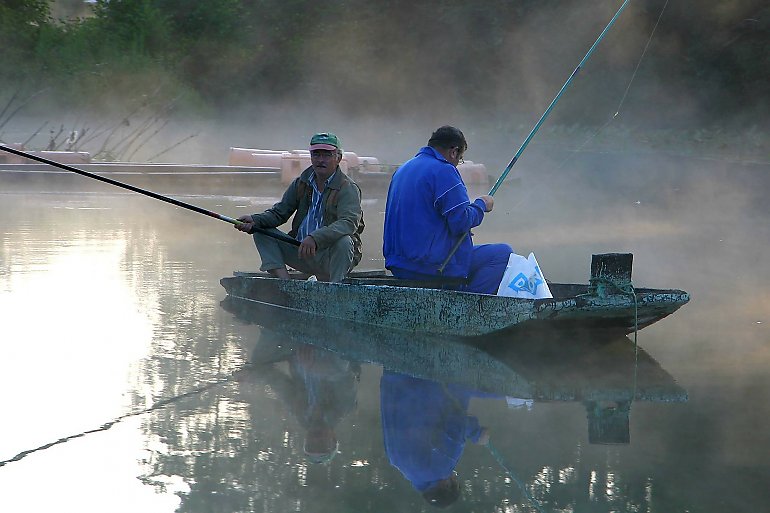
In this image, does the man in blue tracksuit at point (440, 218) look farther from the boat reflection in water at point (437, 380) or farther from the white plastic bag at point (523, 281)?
the boat reflection in water at point (437, 380)

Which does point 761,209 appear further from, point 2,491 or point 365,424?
point 2,491

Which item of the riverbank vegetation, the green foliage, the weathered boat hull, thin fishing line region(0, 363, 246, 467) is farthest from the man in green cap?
the green foliage

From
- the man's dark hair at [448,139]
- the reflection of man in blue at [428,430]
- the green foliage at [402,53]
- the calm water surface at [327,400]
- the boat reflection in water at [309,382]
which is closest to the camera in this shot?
the calm water surface at [327,400]

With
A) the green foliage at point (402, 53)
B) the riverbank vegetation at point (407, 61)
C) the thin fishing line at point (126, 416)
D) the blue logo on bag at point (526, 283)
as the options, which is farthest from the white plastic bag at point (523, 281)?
the green foliage at point (402, 53)

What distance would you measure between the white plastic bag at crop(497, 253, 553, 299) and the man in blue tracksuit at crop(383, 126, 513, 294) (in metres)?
0.19

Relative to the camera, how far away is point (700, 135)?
3706 cm

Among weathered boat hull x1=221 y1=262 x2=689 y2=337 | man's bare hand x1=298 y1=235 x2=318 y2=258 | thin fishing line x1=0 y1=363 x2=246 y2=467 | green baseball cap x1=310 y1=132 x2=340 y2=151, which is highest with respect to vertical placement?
green baseball cap x1=310 y1=132 x2=340 y2=151

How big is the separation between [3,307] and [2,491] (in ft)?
14.0

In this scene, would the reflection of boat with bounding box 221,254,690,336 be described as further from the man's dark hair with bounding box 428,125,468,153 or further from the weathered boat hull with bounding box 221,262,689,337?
the man's dark hair with bounding box 428,125,468,153

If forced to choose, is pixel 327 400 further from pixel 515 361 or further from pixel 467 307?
pixel 467 307

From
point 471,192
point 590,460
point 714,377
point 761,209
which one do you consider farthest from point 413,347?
point 471,192

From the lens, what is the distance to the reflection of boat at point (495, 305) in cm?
770

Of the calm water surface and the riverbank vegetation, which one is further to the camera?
the riverbank vegetation

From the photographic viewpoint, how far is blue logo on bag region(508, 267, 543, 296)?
26.9 ft
